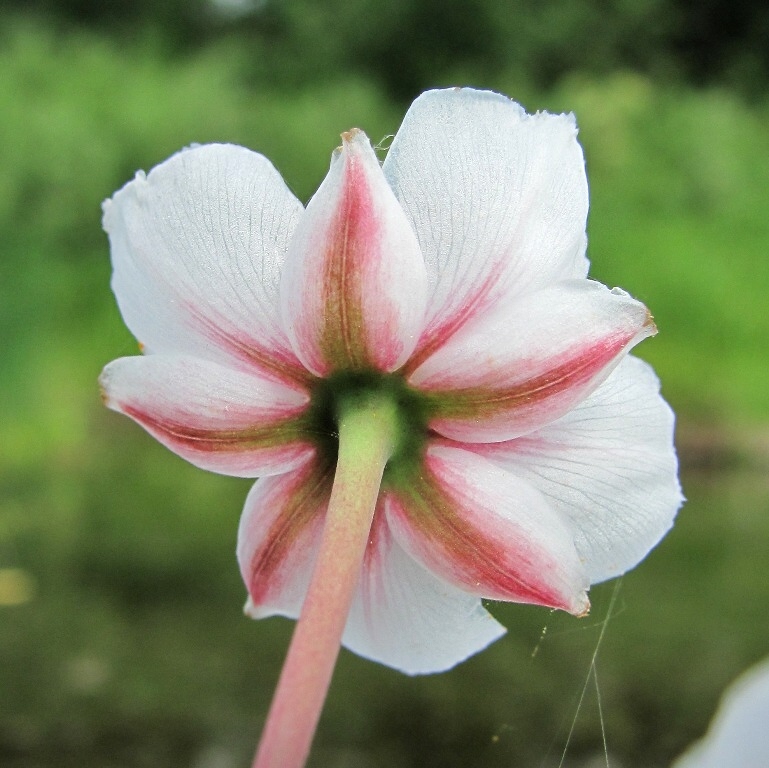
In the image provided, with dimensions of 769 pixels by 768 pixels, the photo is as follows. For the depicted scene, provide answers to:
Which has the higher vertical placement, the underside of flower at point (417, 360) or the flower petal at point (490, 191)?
the flower petal at point (490, 191)

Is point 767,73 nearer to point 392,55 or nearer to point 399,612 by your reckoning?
point 392,55

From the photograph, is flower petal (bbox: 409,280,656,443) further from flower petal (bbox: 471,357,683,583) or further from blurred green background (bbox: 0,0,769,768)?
blurred green background (bbox: 0,0,769,768)

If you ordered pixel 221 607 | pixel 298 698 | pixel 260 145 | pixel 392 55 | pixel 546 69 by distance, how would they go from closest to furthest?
pixel 298 698 → pixel 221 607 → pixel 260 145 → pixel 392 55 → pixel 546 69

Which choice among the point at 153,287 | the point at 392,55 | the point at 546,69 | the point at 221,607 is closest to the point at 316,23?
the point at 392,55

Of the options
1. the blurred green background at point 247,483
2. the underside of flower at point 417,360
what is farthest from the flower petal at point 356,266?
the blurred green background at point 247,483

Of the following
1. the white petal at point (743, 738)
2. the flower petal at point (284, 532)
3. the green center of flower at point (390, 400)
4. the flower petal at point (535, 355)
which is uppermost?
the flower petal at point (535, 355)

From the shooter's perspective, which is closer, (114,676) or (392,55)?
(114,676)

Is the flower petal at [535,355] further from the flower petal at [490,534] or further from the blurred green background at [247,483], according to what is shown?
the blurred green background at [247,483]

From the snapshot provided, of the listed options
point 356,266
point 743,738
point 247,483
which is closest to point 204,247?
point 356,266
